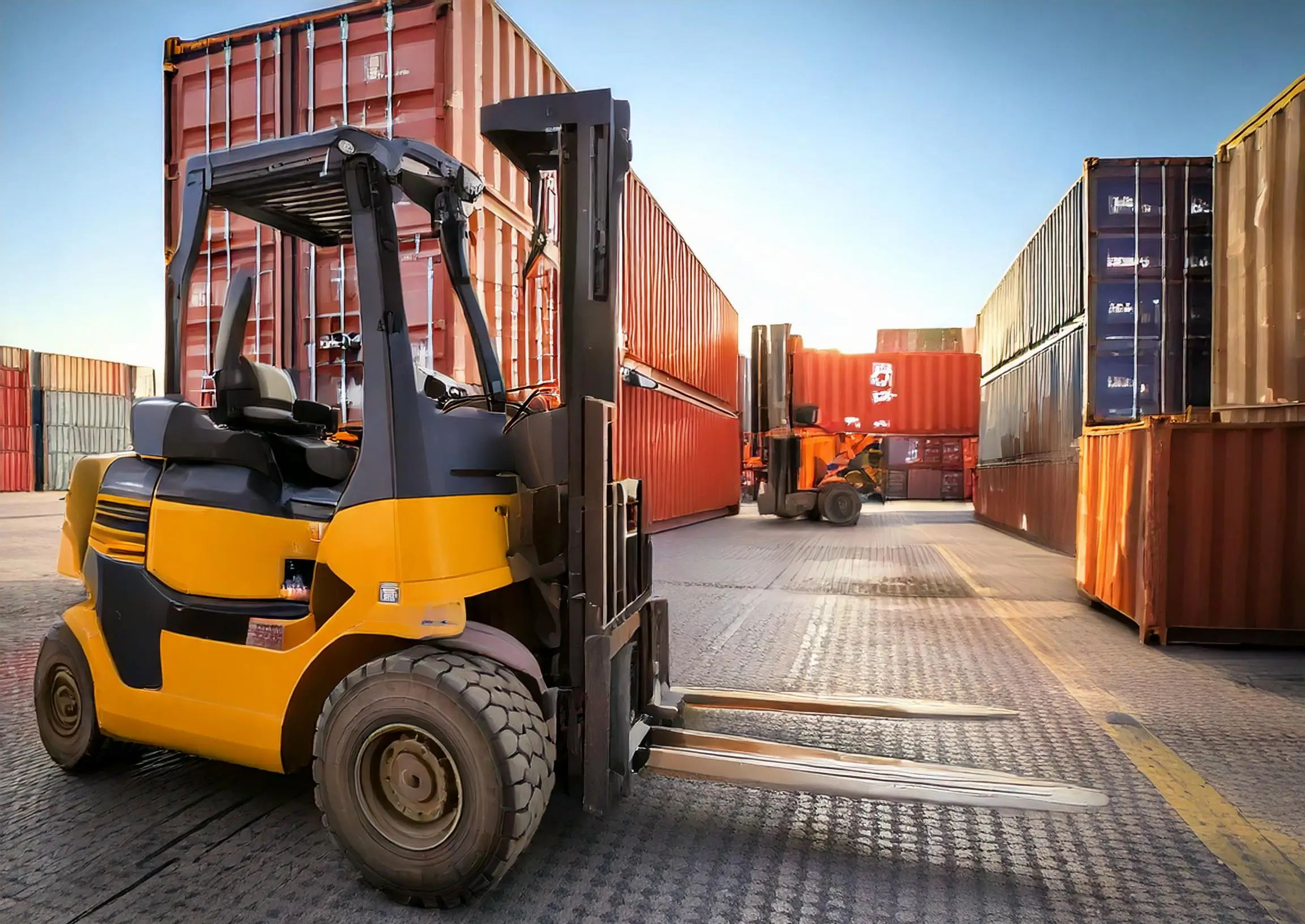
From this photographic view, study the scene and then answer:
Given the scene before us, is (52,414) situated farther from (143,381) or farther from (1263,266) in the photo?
(1263,266)

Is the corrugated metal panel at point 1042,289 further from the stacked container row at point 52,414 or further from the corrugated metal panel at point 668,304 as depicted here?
the stacked container row at point 52,414

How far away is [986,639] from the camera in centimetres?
536

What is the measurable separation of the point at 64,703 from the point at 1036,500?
12.3 meters

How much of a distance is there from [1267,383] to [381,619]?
6642mm

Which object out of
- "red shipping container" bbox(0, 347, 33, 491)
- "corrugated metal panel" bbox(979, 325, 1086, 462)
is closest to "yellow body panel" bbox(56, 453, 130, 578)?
"corrugated metal panel" bbox(979, 325, 1086, 462)

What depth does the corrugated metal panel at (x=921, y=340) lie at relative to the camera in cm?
3366

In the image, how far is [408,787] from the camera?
209 centimetres

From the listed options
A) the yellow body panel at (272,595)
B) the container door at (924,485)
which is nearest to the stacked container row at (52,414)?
the container door at (924,485)

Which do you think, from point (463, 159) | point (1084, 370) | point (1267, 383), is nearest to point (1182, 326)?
point (1084, 370)

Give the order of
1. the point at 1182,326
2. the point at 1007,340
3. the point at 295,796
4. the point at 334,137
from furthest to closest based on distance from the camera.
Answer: the point at 1007,340, the point at 1182,326, the point at 295,796, the point at 334,137

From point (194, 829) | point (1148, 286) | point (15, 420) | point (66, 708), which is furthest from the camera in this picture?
point (15, 420)

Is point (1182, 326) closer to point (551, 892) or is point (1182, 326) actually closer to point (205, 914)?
point (551, 892)

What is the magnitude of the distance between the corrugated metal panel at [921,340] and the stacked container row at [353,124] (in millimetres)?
29281

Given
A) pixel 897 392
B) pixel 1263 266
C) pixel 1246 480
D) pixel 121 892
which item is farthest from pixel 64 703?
pixel 897 392
